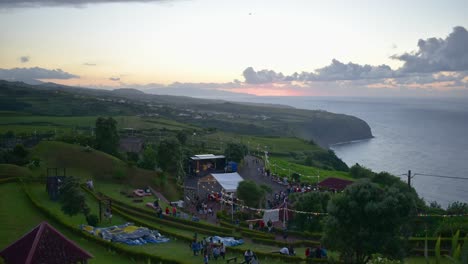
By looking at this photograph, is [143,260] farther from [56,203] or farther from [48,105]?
[48,105]

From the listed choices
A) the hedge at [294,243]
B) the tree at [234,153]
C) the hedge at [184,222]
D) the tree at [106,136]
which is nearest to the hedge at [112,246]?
the hedge at [184,222]

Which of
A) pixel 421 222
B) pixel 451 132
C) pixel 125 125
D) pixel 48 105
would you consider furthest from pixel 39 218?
pixel 451 132

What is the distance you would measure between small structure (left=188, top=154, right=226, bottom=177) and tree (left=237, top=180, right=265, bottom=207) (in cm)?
1772

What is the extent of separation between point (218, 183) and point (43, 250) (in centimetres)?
2598

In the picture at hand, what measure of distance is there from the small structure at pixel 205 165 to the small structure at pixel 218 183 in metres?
9.74

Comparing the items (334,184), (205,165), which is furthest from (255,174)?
(334,184)

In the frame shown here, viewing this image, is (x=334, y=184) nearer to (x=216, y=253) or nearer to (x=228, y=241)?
(x=228, y=241)

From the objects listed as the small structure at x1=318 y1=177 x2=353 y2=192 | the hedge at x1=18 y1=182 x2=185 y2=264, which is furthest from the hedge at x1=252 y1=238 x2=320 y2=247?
the small structure at x1=318 y1=177 x2=353 y2=192

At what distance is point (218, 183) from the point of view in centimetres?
4350

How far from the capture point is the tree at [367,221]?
23.1 meters

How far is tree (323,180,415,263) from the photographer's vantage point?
75.7 feet

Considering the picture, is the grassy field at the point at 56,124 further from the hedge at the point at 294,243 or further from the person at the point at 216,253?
the person at the point at 216,253

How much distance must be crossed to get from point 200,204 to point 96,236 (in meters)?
12.8

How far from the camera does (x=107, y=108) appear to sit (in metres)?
161
